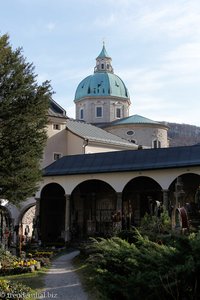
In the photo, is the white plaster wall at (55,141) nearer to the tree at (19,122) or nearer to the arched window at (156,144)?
the arched window at (156,144)

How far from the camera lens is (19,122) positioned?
70.1ft

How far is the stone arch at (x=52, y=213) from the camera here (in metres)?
31.0

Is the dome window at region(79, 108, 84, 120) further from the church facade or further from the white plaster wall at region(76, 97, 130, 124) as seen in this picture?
the church facade

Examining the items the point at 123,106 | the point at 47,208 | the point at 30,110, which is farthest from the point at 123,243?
the point at 123,106

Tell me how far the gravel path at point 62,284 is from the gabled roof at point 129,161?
9536 millimetres

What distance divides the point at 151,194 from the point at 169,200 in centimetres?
300

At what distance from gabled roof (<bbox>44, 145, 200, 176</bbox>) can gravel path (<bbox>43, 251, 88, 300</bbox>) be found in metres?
9.54

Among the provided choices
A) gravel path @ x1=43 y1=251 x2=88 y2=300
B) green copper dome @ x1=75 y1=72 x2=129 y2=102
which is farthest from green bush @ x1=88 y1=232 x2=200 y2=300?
green copper dome @ x1=75 y1=72 x2=129 y2=102

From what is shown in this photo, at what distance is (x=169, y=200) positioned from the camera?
88.9 ft

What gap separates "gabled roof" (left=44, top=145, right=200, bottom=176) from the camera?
1044 inches

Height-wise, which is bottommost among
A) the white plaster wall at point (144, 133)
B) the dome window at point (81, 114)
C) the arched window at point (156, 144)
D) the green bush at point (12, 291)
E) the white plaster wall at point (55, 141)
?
the green bush at point (12, 291)

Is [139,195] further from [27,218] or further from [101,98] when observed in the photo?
[101,98]

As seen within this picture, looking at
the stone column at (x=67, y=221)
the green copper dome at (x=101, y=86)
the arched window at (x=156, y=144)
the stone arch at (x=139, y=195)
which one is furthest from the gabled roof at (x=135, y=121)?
the stone column at (x=67, y=221)

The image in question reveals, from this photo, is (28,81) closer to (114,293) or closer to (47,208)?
(47,208)
